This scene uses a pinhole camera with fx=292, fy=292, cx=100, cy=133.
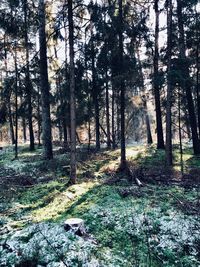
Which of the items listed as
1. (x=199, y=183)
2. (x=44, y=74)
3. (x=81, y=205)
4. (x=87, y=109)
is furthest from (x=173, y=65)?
(x=87, y=109)

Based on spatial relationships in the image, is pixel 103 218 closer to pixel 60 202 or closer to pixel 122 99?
pixel 60 202

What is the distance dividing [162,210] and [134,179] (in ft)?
11.9

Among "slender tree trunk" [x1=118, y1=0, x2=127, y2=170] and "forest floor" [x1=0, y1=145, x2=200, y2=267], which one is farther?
"slender tree trunk" [x1=118, y1=0, x2=127, y2=170]

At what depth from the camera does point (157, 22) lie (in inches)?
805

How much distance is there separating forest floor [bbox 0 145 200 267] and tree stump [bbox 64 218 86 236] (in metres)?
0.14

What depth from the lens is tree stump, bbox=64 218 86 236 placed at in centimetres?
796

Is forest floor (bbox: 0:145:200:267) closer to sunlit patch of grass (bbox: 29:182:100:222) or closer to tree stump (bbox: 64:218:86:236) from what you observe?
sunlit patch of grass (bbox: 29:182:100:222)

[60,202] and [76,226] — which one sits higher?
[60,202]

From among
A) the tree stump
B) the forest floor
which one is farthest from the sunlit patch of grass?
the tree stump

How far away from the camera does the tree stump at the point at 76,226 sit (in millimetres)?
7957

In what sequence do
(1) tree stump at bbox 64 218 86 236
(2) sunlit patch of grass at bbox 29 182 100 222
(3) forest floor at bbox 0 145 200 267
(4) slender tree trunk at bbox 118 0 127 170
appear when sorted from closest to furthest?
(3) forest floor at bbox 0 145 200 267 → (1) tree stump at bbox 64 218 86 236 → (2) sunlit patch of grass at bbox 29 182 100 222 → (4) slender tree trunk at bbox 118 0 127 170

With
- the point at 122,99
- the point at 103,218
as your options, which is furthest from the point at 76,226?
the point at 122,99

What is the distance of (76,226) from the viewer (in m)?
8.06

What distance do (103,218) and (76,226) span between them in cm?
115
